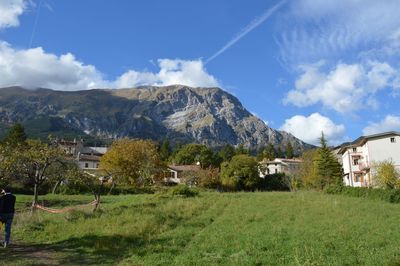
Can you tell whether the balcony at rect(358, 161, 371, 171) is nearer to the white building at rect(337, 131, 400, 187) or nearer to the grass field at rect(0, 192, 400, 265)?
the white building at rect(337, 131, 400, 187)

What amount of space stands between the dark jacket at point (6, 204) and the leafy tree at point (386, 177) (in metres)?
52.2

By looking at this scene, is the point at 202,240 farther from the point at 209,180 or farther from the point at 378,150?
the point at 209,180

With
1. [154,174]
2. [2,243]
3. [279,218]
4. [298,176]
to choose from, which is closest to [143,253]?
[2,243]

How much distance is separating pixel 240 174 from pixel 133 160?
2279cm

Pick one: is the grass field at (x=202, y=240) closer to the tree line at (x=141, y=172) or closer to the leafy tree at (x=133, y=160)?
the tree line at (x=141, y=172)

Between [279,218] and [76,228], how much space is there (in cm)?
1048

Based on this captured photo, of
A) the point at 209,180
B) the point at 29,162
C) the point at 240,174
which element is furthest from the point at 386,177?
the point at 29,162

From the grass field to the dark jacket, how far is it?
A: 137 centimetres

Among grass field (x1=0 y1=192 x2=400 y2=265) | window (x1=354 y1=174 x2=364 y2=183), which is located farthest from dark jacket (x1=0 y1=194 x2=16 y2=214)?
window (x1=354 y1=174 x2=364 y2=183)

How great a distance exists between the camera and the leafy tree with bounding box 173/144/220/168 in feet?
405

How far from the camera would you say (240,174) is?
79.8 meters

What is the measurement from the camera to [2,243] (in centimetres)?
1503

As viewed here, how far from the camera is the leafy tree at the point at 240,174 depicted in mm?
79662

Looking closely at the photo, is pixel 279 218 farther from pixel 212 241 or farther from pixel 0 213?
pixel 0 213
